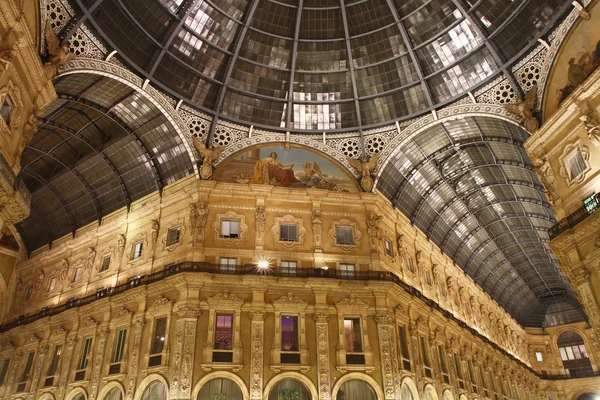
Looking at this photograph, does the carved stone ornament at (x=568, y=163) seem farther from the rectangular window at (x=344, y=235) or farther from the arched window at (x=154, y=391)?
the arched window at (x=154, y=391)

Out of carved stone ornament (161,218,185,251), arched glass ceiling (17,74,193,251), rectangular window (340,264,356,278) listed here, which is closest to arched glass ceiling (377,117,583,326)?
rectangular window (340,264,356,278)

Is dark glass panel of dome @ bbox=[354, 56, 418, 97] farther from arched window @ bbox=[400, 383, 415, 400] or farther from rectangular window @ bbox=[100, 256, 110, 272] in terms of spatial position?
rectangular window @ bbox=[100, 256, 110, 272]

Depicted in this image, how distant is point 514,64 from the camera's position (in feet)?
107

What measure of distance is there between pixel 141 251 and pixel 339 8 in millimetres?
24899

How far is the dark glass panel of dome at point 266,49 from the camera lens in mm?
37062

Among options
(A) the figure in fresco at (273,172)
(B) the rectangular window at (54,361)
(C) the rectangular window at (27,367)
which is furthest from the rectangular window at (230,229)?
(C) the rectangular window at (27,367)

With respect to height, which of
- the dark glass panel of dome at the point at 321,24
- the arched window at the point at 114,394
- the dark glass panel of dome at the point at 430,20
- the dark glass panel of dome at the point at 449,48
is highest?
the dark glass panel of dome at the point at 321,24

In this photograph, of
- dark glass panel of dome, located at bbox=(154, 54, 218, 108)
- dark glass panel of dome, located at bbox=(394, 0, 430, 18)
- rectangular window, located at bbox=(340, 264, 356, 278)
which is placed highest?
dark glass panel of dome, located at bbox=(394, 0, 430, 18)

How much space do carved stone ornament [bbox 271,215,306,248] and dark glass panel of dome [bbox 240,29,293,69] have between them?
12.9 meters

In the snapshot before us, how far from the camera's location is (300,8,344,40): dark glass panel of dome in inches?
1469

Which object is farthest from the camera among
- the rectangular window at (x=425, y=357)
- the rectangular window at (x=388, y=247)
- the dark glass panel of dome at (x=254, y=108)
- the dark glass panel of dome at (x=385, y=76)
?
the dark glass panel of dome at (x=254, y=108)

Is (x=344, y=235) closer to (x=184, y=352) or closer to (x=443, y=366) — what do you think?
(x=184, y=352)

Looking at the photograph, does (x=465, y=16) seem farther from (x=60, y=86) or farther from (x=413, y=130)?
(x=60, y=86)

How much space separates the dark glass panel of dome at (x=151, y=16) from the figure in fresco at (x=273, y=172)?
39.3 feet
